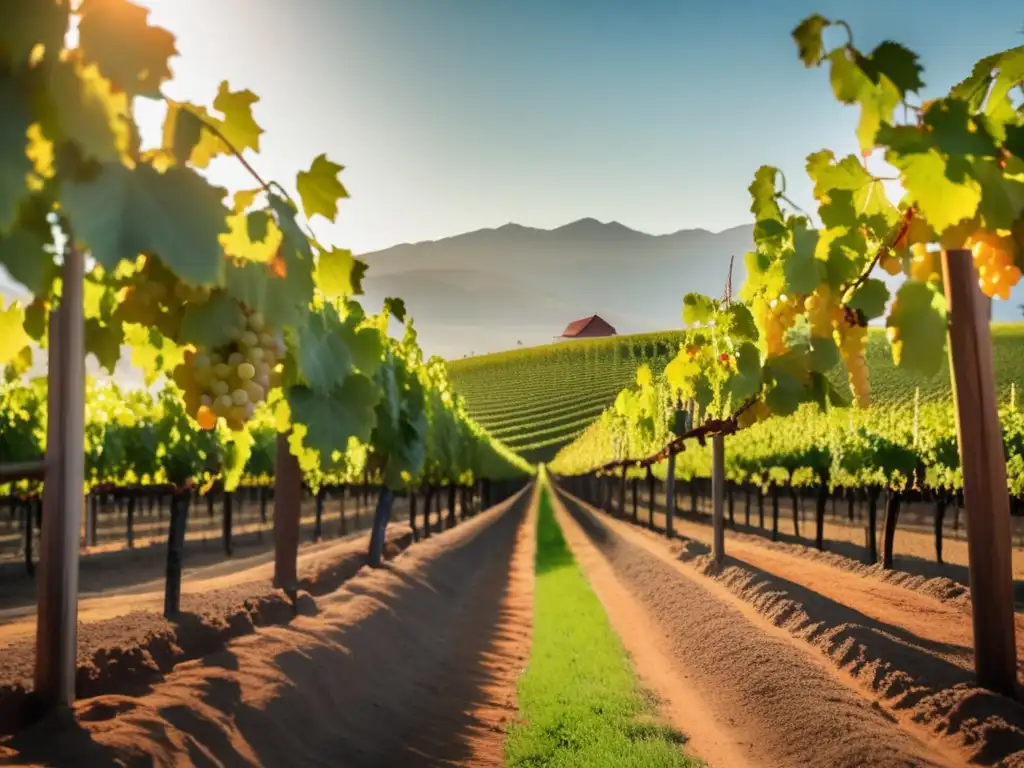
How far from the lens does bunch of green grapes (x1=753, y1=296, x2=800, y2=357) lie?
17.3 feet

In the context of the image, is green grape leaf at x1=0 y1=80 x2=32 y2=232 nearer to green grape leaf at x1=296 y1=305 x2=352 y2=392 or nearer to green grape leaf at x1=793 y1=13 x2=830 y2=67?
green grape leaf at x1=296 y1=305 x2=352 y2=392

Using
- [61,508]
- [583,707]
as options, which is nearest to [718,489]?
[583,707]

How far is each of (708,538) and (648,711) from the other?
1624 cm

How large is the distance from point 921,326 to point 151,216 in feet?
8.98

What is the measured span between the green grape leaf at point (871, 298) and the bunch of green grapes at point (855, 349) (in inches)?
18.0

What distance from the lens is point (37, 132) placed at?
1.52 m

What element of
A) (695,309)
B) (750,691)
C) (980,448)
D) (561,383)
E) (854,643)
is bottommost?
(750,691)

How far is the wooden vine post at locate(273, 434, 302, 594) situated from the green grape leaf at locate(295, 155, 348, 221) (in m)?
7.06

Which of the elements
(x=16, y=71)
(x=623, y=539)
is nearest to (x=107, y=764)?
(x=16, y=71)

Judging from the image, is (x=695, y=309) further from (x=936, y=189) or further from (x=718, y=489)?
(x=936, y=189)

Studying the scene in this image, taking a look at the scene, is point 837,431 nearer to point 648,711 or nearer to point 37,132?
point 648,711

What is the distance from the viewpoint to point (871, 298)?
3.98 meters

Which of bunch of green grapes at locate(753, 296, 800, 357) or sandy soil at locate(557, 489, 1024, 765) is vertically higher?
bunch of green grapes at locate(753, 296, 800, 357)

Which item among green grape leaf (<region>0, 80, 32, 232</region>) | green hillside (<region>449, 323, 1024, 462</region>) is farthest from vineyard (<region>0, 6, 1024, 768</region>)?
green hillside (<region>449, 323, 1024, 462</region>)
